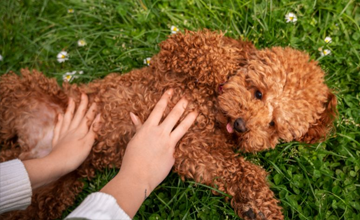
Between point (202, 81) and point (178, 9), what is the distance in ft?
4.23

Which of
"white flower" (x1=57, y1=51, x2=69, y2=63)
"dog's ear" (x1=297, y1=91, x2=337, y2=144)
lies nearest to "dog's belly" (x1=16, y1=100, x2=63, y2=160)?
"white flower" (x1=57, y1=51, x2=69, y2=63)

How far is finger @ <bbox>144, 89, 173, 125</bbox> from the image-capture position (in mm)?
2455

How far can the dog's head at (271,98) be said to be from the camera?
7.48 feet

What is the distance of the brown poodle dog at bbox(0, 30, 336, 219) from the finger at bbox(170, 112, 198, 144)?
0.08 metres

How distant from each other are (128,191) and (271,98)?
1239mm

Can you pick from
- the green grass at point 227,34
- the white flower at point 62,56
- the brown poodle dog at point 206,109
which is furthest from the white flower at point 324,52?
the white flower at point 62,56

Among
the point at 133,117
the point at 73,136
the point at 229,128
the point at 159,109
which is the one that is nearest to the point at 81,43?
the point at 73,136

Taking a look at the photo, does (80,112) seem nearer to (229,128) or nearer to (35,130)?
(35,130)

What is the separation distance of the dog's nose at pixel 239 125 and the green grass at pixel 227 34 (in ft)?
2.35

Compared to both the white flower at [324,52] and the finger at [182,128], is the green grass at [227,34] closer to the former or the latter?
the white flower at [324,52]

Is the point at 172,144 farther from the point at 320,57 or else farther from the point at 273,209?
the point at 320,57

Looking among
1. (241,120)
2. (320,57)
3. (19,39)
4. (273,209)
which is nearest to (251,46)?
(241,120)

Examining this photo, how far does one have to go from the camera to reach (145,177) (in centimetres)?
226

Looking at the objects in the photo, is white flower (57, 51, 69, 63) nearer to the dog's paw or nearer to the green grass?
the green grass
